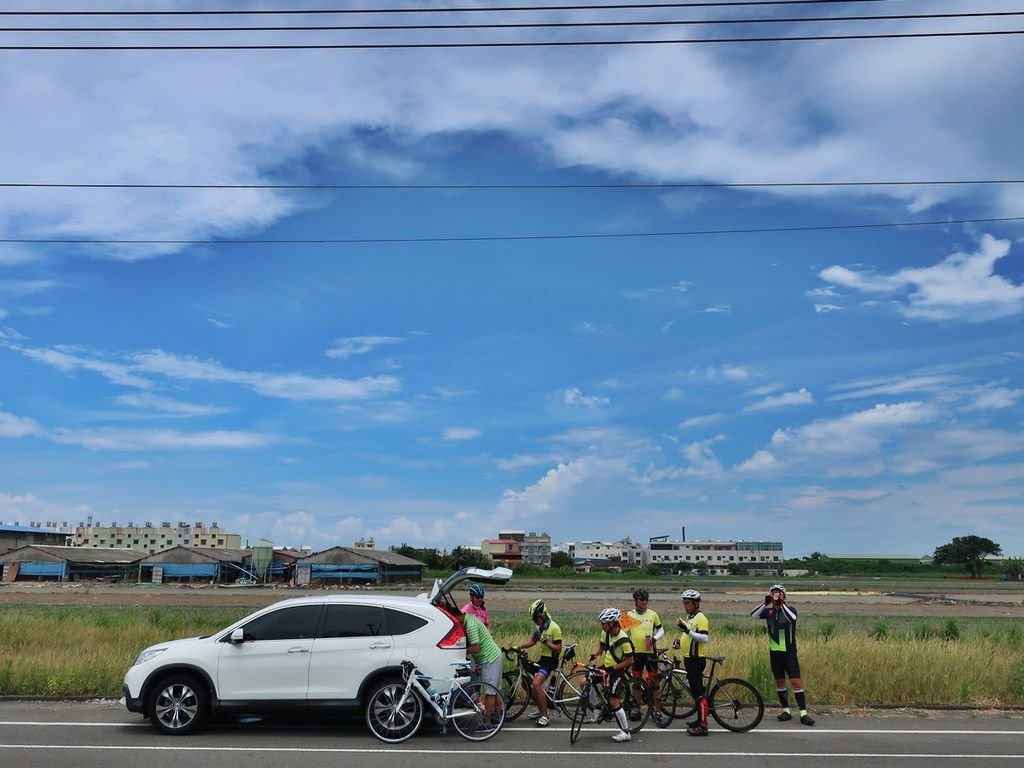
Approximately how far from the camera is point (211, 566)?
100688 mm

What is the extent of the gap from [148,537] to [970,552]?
564ft

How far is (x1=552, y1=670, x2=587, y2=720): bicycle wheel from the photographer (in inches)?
447

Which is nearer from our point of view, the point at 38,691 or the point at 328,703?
the point at 328,703

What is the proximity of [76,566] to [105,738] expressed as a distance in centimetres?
10478

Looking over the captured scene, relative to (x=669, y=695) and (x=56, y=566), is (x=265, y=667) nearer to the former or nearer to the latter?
(x=669, y=695)

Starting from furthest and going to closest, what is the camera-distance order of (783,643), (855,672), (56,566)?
(56,566) < (855,672) < (783,643)

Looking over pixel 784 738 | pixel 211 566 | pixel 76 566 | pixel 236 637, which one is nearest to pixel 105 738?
pixel 236 637

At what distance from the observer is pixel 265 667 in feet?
34.5

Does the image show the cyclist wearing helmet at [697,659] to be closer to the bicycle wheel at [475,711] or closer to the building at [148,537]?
the bicycle wheel at [475,711]

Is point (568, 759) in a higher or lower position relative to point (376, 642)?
lower

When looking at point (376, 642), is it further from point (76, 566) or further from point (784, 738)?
point (76, 566)

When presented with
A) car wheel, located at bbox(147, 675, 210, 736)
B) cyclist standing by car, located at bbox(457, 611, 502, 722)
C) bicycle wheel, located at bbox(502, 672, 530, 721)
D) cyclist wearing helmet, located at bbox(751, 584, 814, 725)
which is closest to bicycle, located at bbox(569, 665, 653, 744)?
bicycle wheel, located at bbox(502, 672, 530, 721)

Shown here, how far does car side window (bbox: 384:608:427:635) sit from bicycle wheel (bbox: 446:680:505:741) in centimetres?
93

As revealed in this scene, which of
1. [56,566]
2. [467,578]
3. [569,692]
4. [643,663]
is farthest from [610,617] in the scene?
[56,566]
